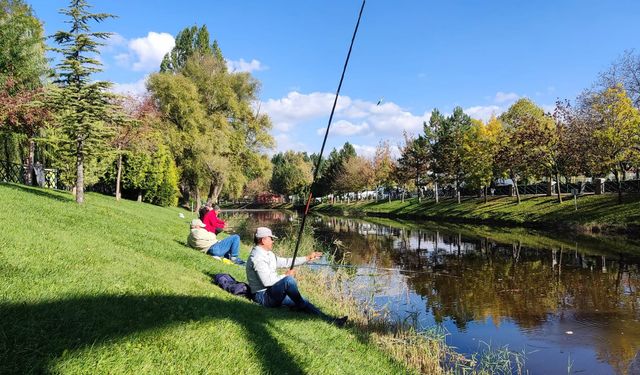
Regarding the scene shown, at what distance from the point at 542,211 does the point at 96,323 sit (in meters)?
35.4

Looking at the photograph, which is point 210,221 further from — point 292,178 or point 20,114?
point 292,178

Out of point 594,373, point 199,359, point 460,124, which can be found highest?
point 460,124

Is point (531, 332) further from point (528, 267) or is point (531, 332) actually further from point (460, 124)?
point (460, 124)

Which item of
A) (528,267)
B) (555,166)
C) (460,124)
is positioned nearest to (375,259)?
(528,267)

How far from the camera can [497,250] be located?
69.7 feet

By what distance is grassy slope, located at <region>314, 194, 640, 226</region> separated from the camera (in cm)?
2891

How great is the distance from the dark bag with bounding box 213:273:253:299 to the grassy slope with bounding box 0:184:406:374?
235 mm

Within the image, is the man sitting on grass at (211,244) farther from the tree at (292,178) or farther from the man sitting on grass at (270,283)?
the tree at (292,178)

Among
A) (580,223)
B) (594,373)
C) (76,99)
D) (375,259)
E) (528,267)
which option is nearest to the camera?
(594,373)

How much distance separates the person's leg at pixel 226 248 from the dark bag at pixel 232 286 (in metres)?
3.52

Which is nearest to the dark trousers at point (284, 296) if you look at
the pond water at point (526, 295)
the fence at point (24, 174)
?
the pond water at point (526, 295)

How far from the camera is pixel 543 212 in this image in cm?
3391

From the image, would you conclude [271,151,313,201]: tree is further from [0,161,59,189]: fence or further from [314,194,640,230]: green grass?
[0,161,59,189]: fence

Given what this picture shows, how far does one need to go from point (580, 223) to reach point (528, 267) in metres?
15.8
